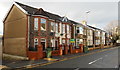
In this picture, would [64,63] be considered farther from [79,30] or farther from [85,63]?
[79,30]

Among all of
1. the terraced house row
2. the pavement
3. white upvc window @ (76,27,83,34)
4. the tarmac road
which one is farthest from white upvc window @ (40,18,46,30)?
white upvc window @ (76,27,83,34)

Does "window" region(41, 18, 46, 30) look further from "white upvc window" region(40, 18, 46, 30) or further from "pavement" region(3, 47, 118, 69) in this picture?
"pavement" region(3, 47, 118, 69)

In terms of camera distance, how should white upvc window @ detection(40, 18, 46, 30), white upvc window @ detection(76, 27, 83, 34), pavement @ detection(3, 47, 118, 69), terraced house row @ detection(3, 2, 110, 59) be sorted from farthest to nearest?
white upvc window @ detection(76, 27, 83, 34), white upvc window @ detection(40, 18, 46, 30), terraced house row @ detection(3, 2, 110, 59), pavement @ detection(3, 47, 118, 69)

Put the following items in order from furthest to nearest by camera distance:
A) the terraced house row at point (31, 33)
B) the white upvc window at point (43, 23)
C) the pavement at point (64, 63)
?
the white upvc window at point (43, 23) → the terraced house row at point (31, 33) → the pavement at point (64, 63)

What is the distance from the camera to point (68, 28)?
83.6ft

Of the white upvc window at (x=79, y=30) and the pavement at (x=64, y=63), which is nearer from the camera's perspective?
the pavement at (x=64, y=63)

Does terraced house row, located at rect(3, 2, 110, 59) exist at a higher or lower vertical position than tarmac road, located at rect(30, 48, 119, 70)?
higher

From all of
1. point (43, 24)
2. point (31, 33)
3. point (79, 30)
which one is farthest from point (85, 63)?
point (79, 30)

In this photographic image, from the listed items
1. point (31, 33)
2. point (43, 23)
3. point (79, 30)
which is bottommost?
point (31, 33)

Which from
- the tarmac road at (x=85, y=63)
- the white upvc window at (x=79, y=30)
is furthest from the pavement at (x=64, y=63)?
the white upvc window at (x=79, y=30)

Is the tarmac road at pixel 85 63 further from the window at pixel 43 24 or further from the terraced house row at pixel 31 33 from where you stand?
the window at pixel 43 24

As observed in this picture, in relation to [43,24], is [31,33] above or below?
below

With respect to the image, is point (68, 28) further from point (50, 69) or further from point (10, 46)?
point (50, 69)

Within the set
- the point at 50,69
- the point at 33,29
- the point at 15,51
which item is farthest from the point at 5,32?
the point at 50,69
